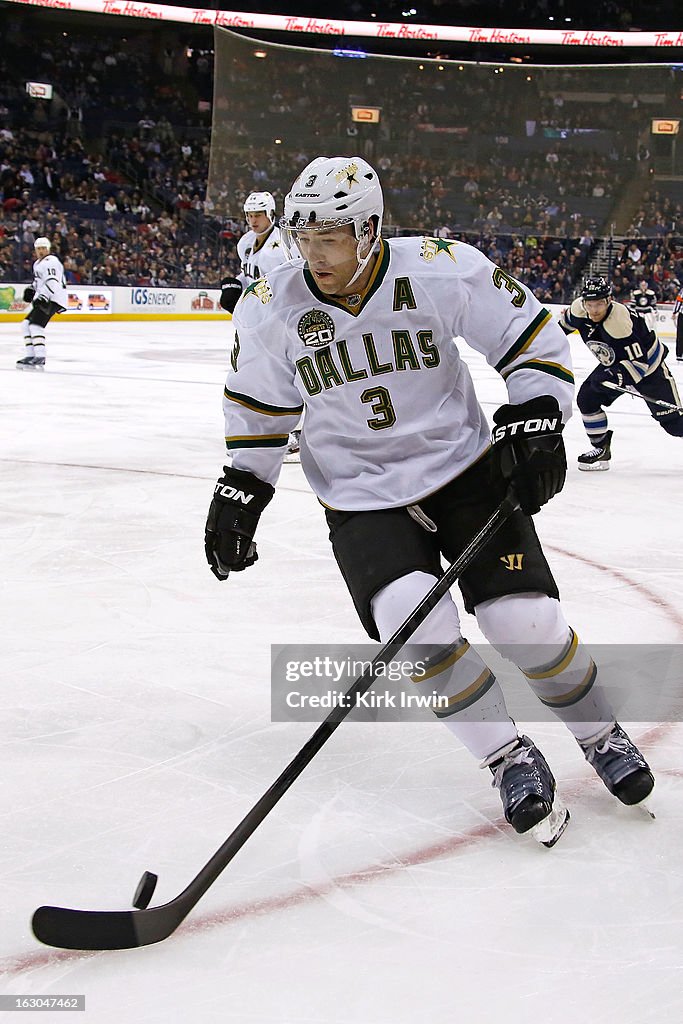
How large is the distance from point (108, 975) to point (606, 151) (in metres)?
21.7

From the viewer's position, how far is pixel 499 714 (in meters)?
1.90

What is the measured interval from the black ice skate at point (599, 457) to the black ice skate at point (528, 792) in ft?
12.3

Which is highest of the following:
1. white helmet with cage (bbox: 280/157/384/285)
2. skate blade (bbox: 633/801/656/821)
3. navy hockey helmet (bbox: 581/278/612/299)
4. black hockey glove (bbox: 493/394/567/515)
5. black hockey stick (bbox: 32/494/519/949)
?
white helmet with cage (bbox: 280/157/384/285)

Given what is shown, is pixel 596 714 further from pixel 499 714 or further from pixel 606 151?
pixel 606 151

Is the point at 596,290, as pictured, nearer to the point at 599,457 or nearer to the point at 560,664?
the point at 599,457

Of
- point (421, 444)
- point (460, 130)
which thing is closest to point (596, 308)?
point (421, 444)

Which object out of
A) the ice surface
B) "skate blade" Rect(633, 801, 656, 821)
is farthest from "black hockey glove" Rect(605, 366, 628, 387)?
"skate blade" Rect(633, 801, 656, 821)

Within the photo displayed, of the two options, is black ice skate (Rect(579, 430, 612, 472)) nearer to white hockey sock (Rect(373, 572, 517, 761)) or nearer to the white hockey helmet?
the white hockey helmet

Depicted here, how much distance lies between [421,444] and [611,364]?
4.00 meters

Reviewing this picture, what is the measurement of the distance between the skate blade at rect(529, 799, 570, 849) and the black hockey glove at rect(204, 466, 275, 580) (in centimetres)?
68

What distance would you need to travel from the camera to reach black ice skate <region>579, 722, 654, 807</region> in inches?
→ 75.4

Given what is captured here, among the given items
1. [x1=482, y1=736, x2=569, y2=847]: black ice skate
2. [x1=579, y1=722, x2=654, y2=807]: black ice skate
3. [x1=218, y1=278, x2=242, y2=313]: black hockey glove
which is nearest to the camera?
[x1=482, y1=736, x2=569, y2=847]: black ice skate

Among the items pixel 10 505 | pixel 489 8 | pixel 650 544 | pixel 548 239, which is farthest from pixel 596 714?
pixel 489 8

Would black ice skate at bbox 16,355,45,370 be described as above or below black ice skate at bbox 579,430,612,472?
below
